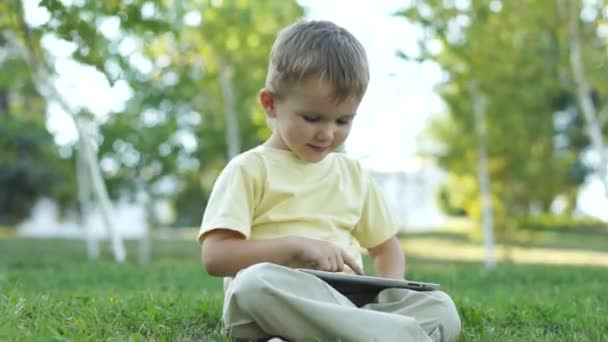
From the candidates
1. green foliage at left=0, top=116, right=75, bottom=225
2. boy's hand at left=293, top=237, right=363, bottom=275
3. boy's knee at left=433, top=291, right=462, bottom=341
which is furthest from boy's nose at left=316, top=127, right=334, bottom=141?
green foliage at left=0, top=116, right=75, bottom=225

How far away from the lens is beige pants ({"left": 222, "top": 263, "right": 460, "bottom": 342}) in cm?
276

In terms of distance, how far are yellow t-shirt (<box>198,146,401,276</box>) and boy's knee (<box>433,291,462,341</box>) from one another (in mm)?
391

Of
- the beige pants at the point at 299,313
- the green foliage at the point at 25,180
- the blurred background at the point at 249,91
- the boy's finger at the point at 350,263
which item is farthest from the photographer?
the green foliage at the point at 25,180

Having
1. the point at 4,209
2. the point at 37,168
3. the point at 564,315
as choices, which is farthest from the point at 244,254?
the point at 4,209

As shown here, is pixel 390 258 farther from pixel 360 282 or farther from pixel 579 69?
pixel 579 69

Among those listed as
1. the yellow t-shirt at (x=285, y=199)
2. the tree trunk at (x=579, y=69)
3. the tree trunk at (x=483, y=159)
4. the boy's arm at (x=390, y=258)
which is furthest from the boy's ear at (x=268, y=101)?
the tree trunk at (x=483, y=159)

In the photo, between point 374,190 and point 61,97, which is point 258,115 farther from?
Result: point 374,190

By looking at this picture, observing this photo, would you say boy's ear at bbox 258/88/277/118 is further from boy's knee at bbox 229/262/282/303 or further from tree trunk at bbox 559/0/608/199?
tree trunk at bbox 559/0/608/199

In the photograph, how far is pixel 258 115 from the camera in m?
12.8

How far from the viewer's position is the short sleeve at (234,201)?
119 inches

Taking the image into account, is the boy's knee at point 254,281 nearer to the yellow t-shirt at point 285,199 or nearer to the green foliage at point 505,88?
the yellow t-shirt at point 285,199

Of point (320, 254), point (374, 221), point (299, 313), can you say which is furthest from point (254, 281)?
point (374, 221)

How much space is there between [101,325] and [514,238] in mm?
14403

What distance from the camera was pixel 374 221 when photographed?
11.6 ft
